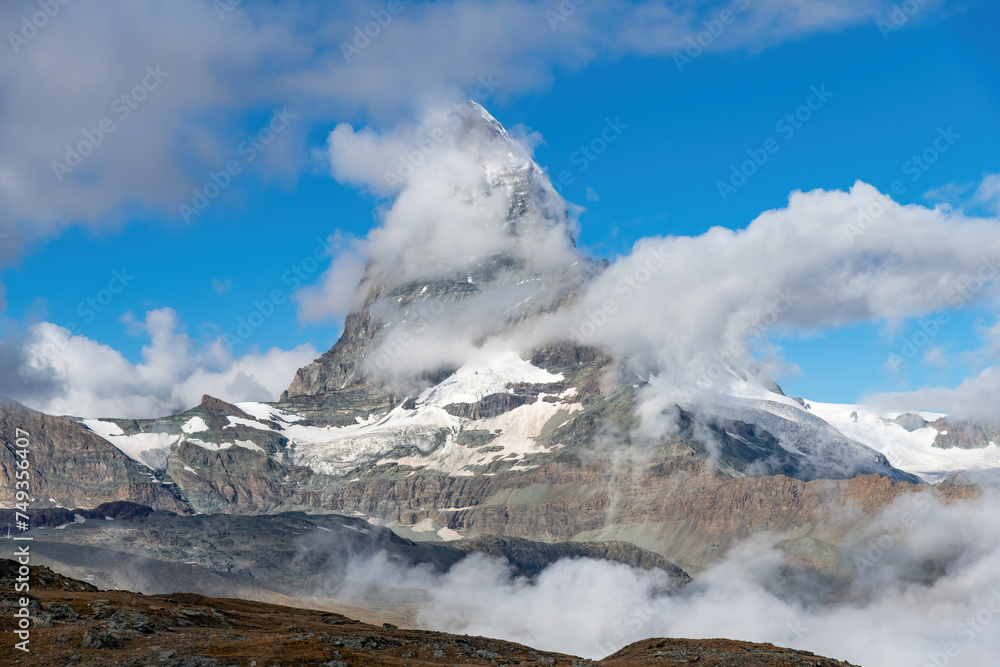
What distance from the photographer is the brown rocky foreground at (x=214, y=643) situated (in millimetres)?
103188

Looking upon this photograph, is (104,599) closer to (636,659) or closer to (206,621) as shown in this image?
(206,621)

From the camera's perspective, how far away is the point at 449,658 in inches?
5497

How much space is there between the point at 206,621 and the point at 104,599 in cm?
1517

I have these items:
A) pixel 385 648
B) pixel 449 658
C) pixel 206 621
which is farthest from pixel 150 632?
pixel 449 658

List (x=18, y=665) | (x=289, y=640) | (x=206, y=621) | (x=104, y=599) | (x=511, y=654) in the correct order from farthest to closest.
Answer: (x=511, y=654) < (x=206, y=621) < (x=104, y=599) < (x=289, y=640) < (x=18, y=665)

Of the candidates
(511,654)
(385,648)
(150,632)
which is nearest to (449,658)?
(385,648)

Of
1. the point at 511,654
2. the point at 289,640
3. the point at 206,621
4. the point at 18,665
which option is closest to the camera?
the point at 18,665

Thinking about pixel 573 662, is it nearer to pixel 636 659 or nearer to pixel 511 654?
pixel 636 659

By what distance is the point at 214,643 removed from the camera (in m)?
111

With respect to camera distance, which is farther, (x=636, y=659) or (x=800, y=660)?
(x=636, y=659)

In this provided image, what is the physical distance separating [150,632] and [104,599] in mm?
18413

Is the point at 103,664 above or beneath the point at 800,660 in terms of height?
beneath

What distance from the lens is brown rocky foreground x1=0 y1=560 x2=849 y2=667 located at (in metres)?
103

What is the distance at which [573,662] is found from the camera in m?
137
